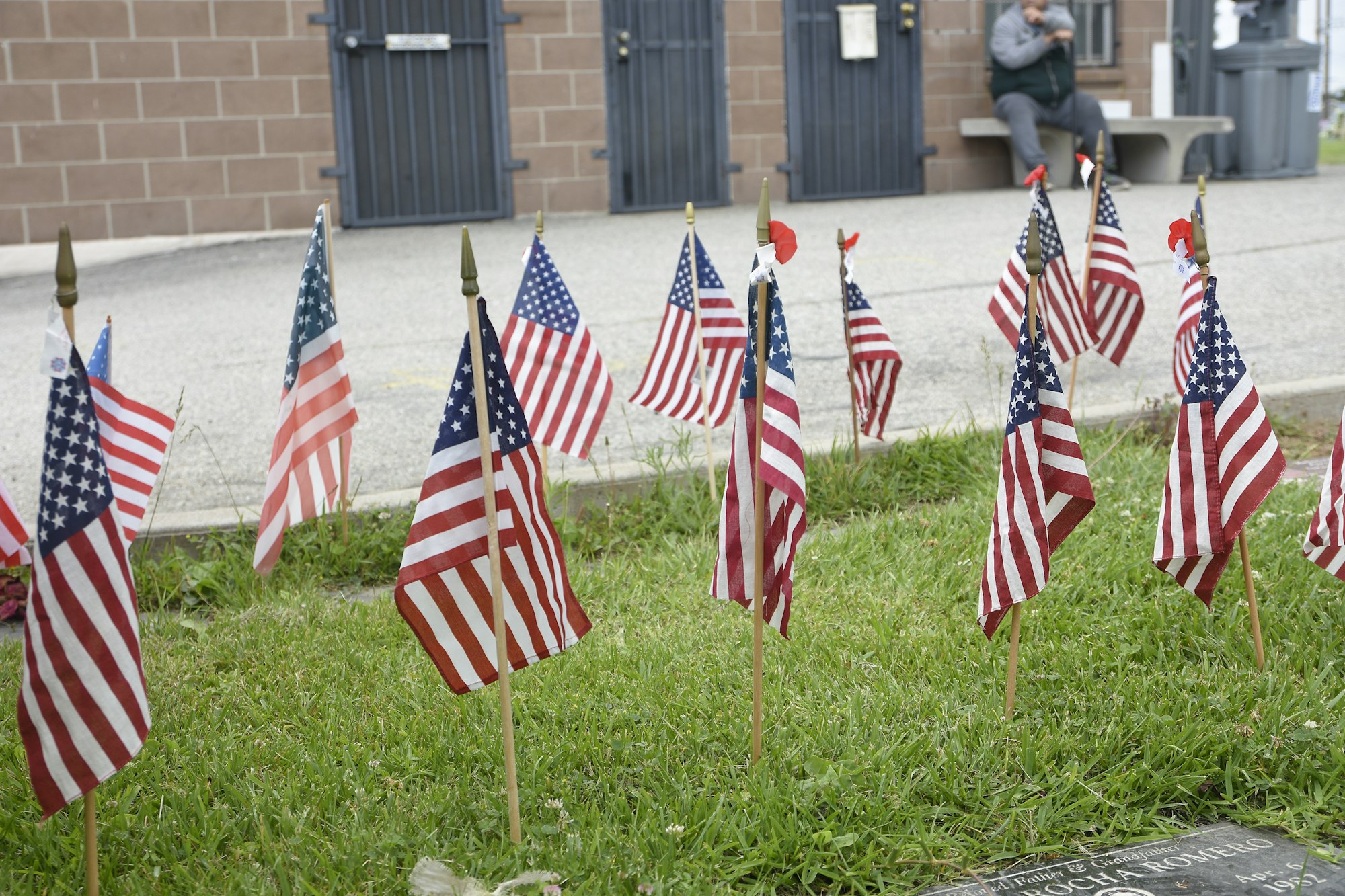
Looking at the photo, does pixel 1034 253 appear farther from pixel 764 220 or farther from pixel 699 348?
pixel 699 348

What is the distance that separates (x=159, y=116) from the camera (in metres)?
13.9

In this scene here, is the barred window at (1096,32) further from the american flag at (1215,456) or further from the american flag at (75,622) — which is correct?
the american flag at (75,622)

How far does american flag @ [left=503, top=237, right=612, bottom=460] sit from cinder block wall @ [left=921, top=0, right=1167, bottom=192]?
1252 centimetres

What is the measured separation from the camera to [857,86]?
53.4 feet

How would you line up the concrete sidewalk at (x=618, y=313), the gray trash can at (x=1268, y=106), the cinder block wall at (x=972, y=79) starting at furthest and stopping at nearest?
1. the gray trash can at (x=1268, y=106)
2. the cinder block wall at (x=972, y=79)
3. the concrete sidewalk at (x=618, y=313)

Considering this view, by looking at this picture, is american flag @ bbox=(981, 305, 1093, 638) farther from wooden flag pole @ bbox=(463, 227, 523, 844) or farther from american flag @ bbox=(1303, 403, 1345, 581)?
wooden flag pole @ bbox=(463, 227, 523, 844)

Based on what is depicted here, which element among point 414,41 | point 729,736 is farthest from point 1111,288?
point 414,41

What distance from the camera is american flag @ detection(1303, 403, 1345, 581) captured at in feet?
12.5

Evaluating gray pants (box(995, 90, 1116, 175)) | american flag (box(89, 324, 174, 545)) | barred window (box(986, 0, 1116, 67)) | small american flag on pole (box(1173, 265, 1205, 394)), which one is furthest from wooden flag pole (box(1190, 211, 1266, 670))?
barred window (box(986, 0, 1116, 67))

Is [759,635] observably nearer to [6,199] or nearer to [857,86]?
[6,199]

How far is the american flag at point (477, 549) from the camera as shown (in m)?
3.00

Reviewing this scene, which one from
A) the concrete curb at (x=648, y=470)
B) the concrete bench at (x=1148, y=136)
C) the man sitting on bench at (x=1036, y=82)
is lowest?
the concrete curb at (x=648, y=470)

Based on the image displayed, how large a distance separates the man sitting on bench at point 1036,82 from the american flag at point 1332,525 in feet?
41.0

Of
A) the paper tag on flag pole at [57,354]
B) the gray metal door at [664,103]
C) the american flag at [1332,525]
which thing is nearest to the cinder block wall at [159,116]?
the gray metal door at [664,103]
